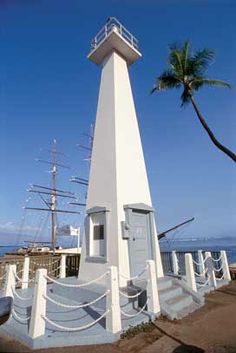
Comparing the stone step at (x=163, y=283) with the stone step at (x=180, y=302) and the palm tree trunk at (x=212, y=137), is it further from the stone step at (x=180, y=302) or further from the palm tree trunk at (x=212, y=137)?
the palm tree trunk at (x=212, y=137)

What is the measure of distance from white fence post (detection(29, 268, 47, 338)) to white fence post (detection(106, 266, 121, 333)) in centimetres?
133

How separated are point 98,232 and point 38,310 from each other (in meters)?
3.59

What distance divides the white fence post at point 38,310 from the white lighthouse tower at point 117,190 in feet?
8.75

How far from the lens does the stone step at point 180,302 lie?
21.8ft

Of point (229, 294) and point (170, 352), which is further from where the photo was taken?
point (229, 294)

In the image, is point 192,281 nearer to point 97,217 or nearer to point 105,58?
point 97,217

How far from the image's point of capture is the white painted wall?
24.7ft

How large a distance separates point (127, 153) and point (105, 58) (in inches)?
187

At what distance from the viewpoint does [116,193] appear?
775cm

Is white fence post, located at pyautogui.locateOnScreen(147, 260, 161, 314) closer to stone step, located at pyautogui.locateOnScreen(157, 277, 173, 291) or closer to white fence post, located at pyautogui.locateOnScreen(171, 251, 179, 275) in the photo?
stone step, located at pyautogui.locateOnScreen(157, 277, 173, 291)

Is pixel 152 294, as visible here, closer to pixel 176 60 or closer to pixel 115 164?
pixel 115 164

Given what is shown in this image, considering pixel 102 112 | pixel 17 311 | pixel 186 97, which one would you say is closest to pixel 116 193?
pixel 102 112

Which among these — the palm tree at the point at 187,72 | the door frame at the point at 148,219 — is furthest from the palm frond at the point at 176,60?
the door frame at the point at 148,219

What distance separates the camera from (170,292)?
23.4ft
